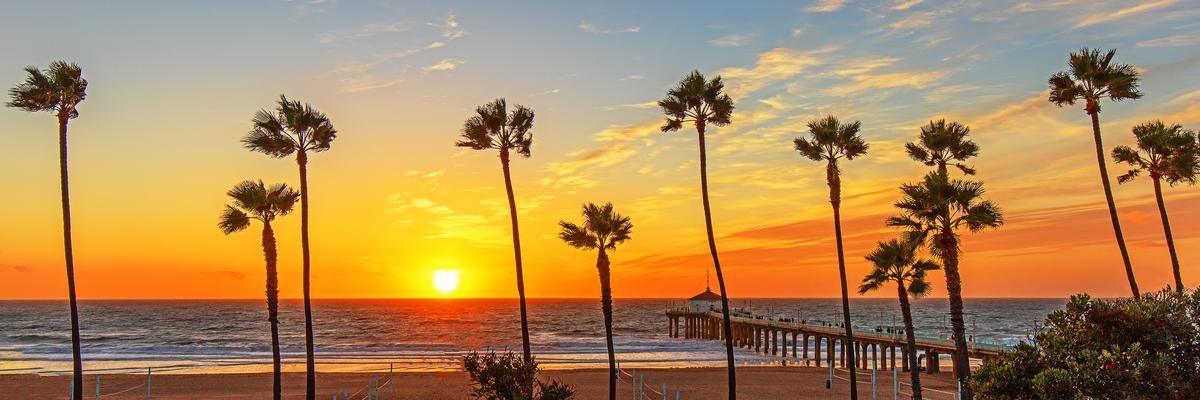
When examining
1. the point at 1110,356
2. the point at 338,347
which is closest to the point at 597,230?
the point at 1110,356

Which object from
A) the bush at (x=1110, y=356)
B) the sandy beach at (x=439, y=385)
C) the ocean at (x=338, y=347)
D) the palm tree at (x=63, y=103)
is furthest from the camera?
the ocean at (x=338, y=347)

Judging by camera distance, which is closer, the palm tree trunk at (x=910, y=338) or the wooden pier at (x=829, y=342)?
the palm tree trunk at (x=910, y=338)

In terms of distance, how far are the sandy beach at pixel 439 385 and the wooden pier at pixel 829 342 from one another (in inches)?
81.3

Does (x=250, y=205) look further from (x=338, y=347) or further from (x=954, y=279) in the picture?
(x=338, y=347)

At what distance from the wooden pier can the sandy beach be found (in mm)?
2064

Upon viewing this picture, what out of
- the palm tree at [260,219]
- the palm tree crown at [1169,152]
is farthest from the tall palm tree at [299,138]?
the palm tree crown at [1169,152]

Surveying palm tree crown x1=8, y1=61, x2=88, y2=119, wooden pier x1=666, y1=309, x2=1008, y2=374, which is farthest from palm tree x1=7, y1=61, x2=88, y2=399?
wooden pier x1=666, y1=309, x2=1008, y2=374

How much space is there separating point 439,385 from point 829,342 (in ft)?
100

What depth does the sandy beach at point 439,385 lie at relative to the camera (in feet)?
136

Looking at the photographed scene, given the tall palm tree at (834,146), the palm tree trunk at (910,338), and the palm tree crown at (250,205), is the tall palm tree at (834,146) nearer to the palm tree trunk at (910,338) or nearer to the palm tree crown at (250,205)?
the palm tree trunk at (910,338)

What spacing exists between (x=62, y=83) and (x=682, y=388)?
31895 mm

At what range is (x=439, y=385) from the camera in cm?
4494

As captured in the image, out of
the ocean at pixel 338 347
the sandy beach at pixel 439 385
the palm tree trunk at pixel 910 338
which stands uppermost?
the palm tree trunk at pixel 910 338

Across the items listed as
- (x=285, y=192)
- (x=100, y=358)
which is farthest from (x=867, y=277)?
(x=100, y=358)
